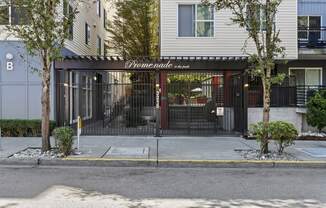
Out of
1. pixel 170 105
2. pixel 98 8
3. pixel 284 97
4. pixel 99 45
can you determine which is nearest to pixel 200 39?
pixel 170 105

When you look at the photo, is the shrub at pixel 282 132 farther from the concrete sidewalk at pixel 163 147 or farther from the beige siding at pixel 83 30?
the beige siding at pixel 83 30

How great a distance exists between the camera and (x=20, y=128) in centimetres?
1786

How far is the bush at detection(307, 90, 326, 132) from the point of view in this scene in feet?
60.1

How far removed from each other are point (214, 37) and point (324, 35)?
618 centimetres

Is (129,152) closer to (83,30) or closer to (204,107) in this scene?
(204,107)

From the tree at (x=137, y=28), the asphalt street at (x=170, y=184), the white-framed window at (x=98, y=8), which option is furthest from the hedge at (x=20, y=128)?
the tree at (x=137, y=28)

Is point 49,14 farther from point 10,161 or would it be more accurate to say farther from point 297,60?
point 297,60

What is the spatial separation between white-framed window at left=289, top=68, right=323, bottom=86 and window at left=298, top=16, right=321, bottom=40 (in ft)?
5.43

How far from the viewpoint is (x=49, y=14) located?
41.6ft

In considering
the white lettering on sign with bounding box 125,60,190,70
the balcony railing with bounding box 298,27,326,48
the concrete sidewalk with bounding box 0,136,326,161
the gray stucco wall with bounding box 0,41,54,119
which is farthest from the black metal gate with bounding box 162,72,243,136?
the gray stucco wall with bounding box 0,41,54,119

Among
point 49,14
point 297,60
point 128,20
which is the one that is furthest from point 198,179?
point 128,20

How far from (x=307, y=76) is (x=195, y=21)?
676 cm

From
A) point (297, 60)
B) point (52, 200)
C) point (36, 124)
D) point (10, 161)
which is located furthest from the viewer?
point (297, 60)

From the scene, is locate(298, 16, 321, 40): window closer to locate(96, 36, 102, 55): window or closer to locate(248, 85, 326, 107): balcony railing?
locate(248, 85, 326, 107): balcony railing
